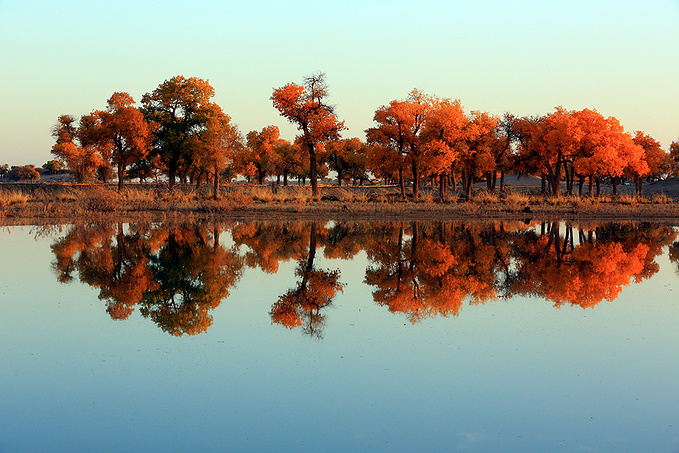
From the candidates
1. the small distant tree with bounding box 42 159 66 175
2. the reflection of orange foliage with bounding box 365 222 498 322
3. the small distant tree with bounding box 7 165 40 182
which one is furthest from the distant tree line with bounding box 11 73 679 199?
the small distant tree with bounding box 42 159 66 175

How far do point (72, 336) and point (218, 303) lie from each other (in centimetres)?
310

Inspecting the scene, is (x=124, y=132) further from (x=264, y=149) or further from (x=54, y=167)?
(x=54, y=167)

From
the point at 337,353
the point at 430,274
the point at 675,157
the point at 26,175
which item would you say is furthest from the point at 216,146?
the point at 26,175

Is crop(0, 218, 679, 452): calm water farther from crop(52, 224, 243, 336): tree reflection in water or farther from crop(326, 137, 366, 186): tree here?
crop(326, 137, 366, 186): tree

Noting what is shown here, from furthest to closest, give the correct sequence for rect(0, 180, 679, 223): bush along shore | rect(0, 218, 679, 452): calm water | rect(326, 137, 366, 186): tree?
rect(326, 137, 366, 186): tree, rect(0, 180, 679, 223): bush along shore, rect(0, 218, 679, 452): calm water

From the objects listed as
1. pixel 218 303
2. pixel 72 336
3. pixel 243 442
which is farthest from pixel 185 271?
pixel 243 442

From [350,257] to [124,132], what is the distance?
143 ft

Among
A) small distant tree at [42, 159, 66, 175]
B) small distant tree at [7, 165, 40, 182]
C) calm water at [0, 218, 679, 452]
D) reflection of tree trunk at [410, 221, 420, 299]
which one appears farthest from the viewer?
small distant tree at [42, 159, 66, 175]

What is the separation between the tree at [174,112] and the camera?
2427 inches

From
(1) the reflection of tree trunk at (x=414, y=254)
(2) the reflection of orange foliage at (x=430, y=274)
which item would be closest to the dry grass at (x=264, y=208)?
(1) the reflection of tree trunk at (x=414, y=254)

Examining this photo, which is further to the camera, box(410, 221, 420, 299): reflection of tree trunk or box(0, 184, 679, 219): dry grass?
box(0, 184, 679, 219): dry grass

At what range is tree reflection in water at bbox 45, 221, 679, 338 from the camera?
12109mm

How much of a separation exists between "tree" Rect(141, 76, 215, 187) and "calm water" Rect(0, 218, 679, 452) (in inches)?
1768

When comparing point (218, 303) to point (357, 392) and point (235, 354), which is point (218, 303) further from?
point (357, 392)
